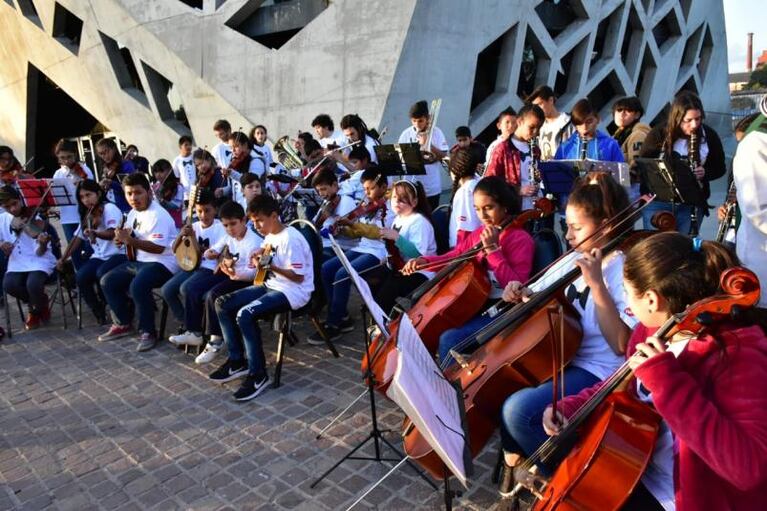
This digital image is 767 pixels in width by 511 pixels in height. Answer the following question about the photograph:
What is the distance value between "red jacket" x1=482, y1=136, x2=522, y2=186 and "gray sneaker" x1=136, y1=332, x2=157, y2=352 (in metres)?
3.87

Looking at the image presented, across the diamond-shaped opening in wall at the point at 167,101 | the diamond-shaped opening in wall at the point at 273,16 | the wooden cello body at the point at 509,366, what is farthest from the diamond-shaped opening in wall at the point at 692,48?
the wooden cello body at the point at 509,366

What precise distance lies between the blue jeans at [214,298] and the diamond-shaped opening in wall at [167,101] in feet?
34.4

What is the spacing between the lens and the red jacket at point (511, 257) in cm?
341

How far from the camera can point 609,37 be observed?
52.5 feet

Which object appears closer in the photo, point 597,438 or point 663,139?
point 597,438

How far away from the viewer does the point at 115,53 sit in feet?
49.6

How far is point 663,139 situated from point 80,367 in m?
6.04

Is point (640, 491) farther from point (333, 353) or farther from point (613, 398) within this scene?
point (333, 353)

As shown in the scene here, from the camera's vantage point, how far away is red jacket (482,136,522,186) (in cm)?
551

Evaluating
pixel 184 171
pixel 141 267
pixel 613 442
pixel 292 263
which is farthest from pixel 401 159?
pixel 184 171

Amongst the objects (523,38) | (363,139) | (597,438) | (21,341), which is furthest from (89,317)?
(523,38)

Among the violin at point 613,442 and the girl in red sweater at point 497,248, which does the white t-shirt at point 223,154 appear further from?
the violin at point 613,442

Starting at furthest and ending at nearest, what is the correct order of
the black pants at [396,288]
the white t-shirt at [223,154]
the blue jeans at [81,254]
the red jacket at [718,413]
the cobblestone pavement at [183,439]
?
the white t-shirt at [223,154] < the blue jeans at [81,254] < the black pants at [396,288] < the cobblestone pavement at [183,439] < the red jacket at [718,413]

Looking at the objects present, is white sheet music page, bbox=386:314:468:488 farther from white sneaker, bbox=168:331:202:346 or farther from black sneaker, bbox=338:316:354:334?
white sneaker, bbox=168:331:202:346
